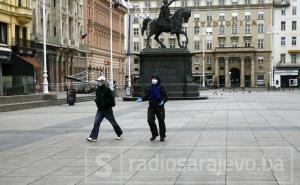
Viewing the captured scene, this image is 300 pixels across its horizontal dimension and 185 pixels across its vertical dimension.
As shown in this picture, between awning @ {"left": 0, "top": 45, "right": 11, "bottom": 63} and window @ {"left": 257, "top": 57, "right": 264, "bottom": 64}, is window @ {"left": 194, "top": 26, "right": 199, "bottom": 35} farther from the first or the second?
awning @ {"left": 0, "top": 45, "right": 11, "bottom": 63}

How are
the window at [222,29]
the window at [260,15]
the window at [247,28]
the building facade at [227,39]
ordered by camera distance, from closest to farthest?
1. the window at [260,15]
2. the building facade at [227,39]
3. the window at [247,28]
4. the window at [222,29]

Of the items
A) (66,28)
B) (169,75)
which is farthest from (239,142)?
(66,28)

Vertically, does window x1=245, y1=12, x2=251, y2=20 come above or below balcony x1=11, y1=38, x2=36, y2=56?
above

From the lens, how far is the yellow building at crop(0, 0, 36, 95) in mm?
43938

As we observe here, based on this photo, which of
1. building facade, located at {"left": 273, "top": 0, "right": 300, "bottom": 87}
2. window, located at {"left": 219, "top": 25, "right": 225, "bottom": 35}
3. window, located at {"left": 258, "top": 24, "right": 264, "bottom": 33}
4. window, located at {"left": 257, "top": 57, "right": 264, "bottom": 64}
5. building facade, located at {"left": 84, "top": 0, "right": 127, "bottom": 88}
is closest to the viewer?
building facade, located at {"left": 84, "top": 0, "right": 127, "bottom": 88}

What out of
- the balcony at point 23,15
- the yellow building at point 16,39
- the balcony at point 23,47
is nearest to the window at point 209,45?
the yellow building at point 16,39

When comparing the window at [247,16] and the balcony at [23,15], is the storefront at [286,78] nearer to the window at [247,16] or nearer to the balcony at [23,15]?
the window at [247,16]

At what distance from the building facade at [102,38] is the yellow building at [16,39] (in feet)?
53.6

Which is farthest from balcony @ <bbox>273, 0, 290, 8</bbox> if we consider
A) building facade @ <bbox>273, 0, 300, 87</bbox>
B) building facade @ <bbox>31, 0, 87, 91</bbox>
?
building facade @ <bbox>31, 0, 87, 91</bbox>

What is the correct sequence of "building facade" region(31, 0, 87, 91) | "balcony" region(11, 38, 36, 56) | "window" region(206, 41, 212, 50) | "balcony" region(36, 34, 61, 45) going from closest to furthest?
1. "balcony" region(11, 38, 36, 56)
2. "balcony" region(36, 34, 61, 45)
3. "building facade" region(31, 0, 87, 91)
4. "window" region(206, 41, 212, 50)

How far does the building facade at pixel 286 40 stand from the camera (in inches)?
4688

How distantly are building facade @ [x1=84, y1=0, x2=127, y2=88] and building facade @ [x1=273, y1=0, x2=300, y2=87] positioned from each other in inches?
1471

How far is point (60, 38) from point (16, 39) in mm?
12139

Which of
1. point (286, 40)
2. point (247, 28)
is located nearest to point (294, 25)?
point (286, 40)
